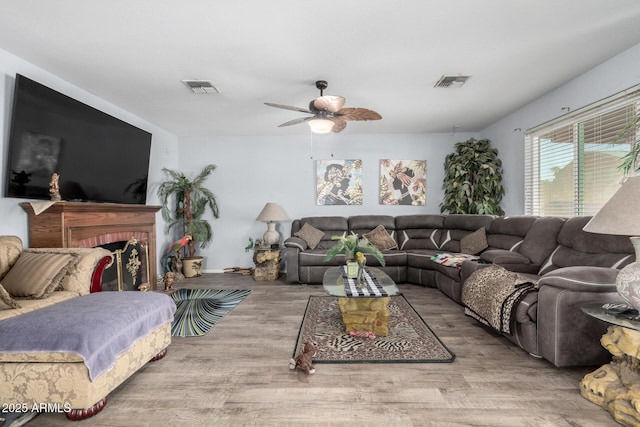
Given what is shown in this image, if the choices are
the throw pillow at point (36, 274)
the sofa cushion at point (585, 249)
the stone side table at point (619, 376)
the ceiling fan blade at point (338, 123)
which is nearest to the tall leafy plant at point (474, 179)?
the sofa cushion at point (585, 249)

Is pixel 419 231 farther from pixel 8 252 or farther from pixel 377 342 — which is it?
pixel 8 252

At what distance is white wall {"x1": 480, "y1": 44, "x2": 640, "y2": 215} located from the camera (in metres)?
2.71

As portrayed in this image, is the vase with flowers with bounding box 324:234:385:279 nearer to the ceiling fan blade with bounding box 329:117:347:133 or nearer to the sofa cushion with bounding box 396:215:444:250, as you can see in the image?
the ceiling fan blade with bounding box 329:117:347:133

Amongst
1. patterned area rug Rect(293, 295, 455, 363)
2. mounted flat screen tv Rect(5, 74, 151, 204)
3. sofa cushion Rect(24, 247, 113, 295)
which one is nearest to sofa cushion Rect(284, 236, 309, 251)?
patterned area rug Rect(293, 295, 455, 363)

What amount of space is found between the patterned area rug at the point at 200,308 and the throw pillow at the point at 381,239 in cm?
210

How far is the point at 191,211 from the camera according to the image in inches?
206

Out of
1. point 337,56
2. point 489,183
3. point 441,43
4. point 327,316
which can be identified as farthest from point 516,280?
point 489,183

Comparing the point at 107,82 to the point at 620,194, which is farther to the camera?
the point at 107,82

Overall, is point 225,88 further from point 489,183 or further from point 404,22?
point 489,183

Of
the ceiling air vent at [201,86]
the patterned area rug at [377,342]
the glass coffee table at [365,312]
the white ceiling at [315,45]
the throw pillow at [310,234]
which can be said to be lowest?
the patterned area rug at [377,342]

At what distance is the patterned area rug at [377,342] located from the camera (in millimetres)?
2240

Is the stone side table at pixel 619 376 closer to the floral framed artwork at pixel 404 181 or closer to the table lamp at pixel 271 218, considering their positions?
the floral framed artwork at pixel 404 181

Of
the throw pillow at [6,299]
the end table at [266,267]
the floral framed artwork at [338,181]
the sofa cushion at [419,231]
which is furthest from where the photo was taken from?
the floral framed artwork at [338,181]

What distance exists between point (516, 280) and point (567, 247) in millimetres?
902
